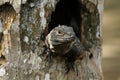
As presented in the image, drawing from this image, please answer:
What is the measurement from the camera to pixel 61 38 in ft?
8.38

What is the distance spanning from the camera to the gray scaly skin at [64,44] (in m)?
2.55

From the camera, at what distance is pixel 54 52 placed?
2666 millimetres

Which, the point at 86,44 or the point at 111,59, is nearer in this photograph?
the point at 86,44

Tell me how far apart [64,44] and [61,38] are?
3 cm

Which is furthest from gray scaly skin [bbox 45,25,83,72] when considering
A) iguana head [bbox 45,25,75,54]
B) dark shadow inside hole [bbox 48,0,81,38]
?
dark shadow inside hole [bbox 48,0,81,38]

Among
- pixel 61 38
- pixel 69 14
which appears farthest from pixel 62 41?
pixel 69 14

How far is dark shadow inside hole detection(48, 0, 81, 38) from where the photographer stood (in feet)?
9.21

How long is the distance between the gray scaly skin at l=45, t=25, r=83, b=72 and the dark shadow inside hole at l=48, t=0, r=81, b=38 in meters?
0.14

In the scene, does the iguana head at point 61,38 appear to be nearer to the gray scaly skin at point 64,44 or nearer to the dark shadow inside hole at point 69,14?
the gray scaly skin at point 64,44

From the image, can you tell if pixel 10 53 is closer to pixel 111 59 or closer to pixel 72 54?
pixel 72 54

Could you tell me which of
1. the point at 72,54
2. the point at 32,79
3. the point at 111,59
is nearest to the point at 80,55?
the point at 72,54

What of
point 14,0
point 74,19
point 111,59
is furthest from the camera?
point 111,59

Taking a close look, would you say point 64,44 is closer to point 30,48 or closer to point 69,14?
point 30,48

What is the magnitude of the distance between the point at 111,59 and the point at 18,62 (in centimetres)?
446
